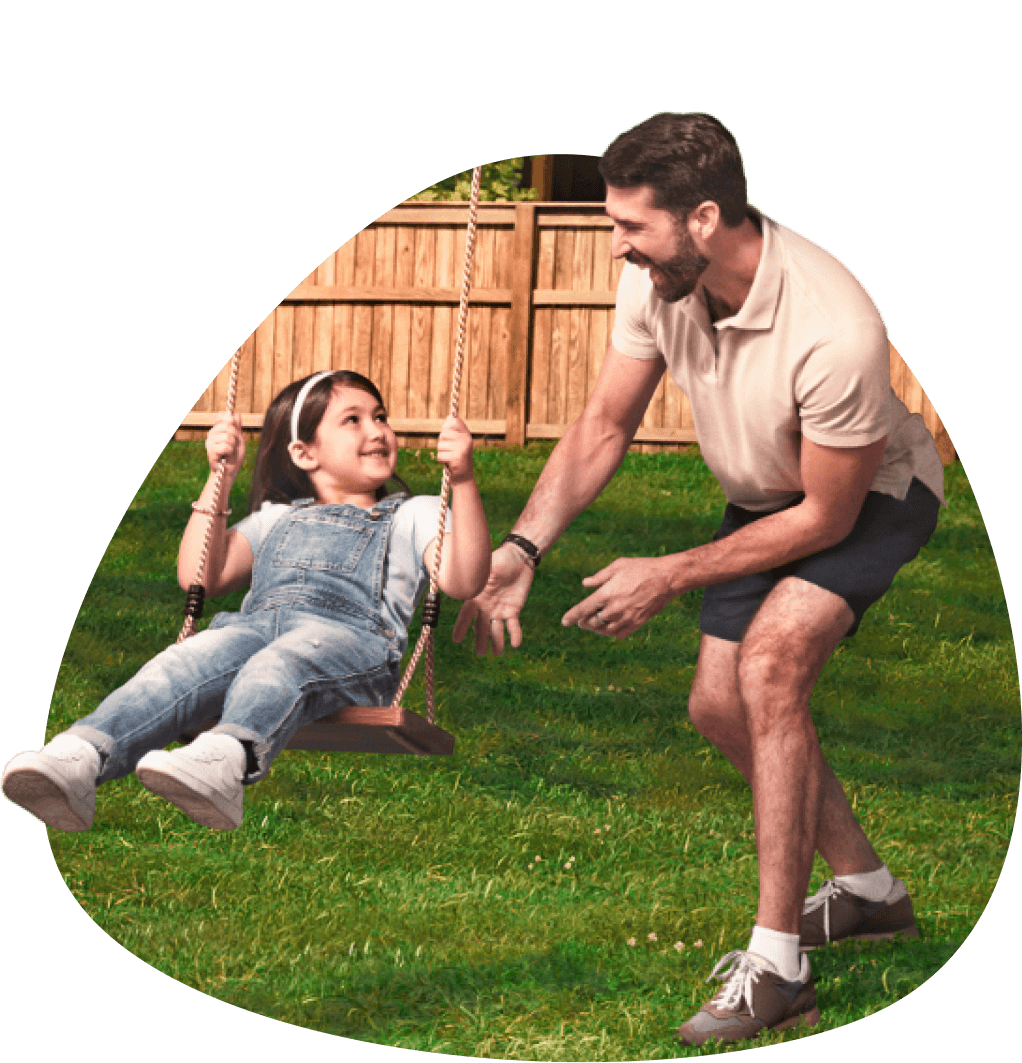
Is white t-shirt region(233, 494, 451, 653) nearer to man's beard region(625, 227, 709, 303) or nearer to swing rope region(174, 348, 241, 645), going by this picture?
swing rope region(174, 348, 241, 645)

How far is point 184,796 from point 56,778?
13.9 inches

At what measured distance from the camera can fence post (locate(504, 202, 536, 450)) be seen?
6070 millimetres

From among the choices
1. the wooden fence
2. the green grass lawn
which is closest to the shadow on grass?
the green grass lawn

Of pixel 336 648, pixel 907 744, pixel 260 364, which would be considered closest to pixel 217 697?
pixel 336 648

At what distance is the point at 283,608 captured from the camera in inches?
203

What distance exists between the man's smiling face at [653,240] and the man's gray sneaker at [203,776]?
169cm

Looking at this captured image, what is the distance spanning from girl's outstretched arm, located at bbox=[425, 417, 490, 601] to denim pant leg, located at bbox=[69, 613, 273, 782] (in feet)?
1.92

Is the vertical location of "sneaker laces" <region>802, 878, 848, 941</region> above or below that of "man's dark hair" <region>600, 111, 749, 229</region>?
below

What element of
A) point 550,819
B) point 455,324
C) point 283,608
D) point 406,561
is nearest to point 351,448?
point 406,561

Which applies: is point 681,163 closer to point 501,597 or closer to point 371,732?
point 501,597

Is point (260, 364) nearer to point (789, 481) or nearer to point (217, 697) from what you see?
point (217, 697)

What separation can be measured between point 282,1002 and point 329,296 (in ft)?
7.65

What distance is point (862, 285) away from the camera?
16.5ft

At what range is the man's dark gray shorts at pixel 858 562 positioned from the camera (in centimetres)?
504
